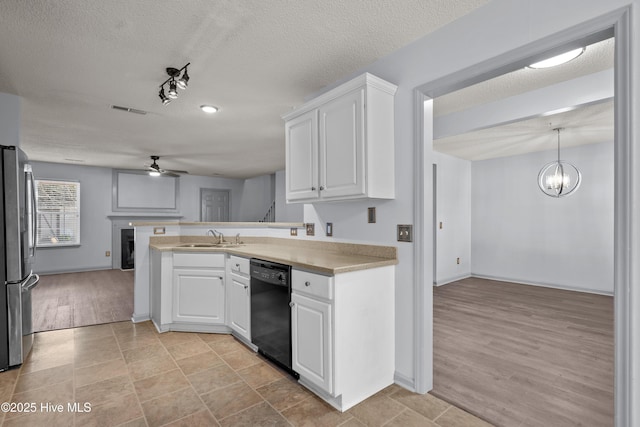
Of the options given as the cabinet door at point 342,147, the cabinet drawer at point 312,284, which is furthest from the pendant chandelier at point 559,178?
the cabinet drawer at point 312,284

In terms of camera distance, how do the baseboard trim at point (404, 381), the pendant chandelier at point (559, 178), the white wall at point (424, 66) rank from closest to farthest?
the white wall at point (424, 66) < the baseboard trim at point (404, 381) < the pendant chandelier at point (559, 178)

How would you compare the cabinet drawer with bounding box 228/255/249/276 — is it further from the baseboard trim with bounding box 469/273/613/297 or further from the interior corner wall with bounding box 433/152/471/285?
the baseboard trim with bounding box 469/273/613/297

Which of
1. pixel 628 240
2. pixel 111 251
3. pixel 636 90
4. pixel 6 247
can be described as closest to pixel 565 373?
pixel 628 240

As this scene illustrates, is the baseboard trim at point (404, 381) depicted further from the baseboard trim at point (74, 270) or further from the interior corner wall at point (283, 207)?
the baseboard trim at point (74, 270)

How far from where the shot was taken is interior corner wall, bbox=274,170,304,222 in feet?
26.7

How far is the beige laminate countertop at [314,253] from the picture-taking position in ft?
6.72

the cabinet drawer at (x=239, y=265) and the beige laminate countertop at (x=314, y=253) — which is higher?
the beige laminate countertop at (x=314, y=253)

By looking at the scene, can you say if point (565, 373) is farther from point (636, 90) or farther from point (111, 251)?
point (111, 251)

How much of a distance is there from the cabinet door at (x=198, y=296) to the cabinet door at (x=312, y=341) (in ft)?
4.01

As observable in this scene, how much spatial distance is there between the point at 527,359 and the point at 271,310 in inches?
85.7

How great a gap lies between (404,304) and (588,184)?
4.90 m

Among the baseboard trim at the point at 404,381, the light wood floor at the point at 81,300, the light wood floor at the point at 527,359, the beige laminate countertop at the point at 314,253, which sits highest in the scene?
the beige laminate countertop at the point at 314,253

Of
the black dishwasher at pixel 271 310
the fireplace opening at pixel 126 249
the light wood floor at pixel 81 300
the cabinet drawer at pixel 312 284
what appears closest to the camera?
the cabinet drawer at pixel 312 284

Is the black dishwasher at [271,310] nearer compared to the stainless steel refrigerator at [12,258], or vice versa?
the black dishwasher at [271,310]
